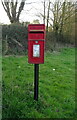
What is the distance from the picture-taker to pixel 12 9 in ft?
36.4

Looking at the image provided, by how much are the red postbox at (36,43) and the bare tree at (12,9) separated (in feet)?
26.9

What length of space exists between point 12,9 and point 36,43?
28.9 ft

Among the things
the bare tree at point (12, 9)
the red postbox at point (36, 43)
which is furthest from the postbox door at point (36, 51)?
the bare tree at point (12, 9)

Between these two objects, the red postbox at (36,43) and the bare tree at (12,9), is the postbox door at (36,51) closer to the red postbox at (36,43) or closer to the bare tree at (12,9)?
the red postbox at (36,43)

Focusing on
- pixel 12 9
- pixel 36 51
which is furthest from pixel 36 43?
pixel 12 9

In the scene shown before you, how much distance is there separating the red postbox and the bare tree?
323 inches

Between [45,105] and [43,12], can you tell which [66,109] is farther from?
[43,12]

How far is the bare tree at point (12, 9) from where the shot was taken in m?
10.6

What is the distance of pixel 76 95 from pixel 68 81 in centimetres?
102

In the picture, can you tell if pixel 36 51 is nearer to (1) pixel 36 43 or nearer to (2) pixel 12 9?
(1) pixel 36 43

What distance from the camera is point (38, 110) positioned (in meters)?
2.79

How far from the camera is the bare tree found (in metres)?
Answer: 10.6

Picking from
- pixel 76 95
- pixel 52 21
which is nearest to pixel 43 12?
pixel 52 21

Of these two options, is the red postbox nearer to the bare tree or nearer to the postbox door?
the postbox door
